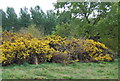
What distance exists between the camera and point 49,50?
3896 mm

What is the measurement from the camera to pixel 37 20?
28.5 ft

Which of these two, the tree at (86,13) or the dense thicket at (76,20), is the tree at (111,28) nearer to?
the dense thicket at (76,20)

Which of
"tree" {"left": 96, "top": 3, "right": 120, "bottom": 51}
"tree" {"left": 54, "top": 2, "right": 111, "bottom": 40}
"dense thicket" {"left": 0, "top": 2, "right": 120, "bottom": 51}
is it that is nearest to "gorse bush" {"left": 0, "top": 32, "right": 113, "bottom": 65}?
"tree" {"left": 96, "top": 3, "right": 120, "bottom": 51}

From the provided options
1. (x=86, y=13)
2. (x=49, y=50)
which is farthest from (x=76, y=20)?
(x=49, y=50)

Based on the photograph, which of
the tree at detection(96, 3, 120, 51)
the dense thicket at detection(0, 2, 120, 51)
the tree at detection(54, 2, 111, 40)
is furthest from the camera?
the tree at detection(54, 2, 111, 40)

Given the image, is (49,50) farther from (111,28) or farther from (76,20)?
(76,20)

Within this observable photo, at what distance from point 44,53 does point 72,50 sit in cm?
79

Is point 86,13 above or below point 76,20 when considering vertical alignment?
above

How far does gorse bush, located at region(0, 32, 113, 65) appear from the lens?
11.6 feet

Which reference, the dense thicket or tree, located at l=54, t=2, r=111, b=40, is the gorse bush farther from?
tree, located at l=54, t=2, r=111, b=40

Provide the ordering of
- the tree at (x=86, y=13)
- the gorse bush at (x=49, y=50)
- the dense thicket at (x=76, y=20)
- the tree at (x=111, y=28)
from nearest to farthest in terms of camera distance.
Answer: the gorse bush at (x=49, y=50) < the tree at (x=111, y=28) < the dense thicket at (x=76, y=20) < the tree at (x=86, y=13)

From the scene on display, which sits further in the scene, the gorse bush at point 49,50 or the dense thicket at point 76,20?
the dense thicket at point 76,20

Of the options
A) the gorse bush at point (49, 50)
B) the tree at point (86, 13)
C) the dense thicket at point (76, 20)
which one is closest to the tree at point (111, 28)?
the dense thicket at point (76, 20)

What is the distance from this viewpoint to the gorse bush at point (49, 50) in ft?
11.6
